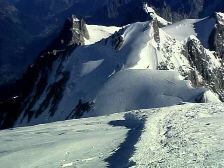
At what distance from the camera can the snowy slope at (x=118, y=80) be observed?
53.0 metres

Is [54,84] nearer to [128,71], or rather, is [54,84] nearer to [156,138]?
[128,71]

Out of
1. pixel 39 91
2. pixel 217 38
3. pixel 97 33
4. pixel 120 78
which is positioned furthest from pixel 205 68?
pixel 97 33

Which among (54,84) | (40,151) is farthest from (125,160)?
(54,84)

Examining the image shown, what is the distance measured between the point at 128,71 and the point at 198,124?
4358 centimetres

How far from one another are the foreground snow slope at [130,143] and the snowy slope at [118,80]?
28673 millimetres

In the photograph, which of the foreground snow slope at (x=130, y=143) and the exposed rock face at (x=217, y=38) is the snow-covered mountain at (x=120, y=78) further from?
the foreground snow slope at (x=130, y=143)

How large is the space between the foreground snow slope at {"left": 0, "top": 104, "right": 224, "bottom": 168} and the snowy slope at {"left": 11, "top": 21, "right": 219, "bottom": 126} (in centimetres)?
2867

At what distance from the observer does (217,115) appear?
20844 millimetres

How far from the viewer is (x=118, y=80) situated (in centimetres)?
6025

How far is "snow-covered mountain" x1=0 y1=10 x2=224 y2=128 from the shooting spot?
2110 inches

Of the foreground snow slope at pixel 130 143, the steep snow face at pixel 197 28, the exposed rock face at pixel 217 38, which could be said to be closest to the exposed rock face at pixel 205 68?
the steep snow face at pixel 197 28

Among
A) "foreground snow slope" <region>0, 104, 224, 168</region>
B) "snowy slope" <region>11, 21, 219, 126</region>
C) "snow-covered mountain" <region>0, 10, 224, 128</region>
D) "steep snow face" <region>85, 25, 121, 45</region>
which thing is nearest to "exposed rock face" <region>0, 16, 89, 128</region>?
"snow-covered mountain" <region>0, 10, 224, 128</region>

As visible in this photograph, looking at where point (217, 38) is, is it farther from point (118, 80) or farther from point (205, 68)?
point (118, 80)

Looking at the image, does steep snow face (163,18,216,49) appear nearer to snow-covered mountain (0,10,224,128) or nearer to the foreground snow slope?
snow-covered mountain (0,10,224,128)
